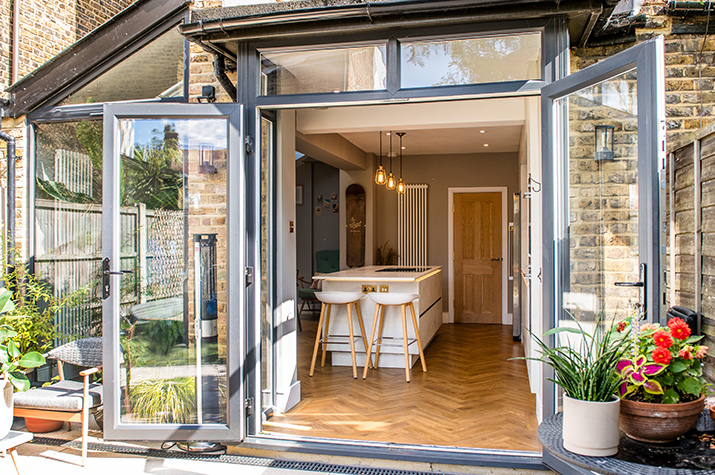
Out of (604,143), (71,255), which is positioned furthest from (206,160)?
(604,143)

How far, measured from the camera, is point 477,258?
8945mm

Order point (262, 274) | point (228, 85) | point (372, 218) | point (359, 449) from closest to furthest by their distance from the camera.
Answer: point (359, 449), point (228, 85), point (262, 274), point (372, 218)

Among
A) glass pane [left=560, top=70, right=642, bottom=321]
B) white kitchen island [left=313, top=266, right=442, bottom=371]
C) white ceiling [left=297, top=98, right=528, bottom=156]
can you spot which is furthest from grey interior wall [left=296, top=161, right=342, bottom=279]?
glass pane [left=560, top=70, right=642, bottom=321]

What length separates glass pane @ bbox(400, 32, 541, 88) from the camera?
3.06 meters

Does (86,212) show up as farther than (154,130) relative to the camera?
Yes

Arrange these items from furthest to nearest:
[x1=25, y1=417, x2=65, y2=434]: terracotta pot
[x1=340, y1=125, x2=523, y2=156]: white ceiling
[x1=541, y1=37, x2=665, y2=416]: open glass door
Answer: [x1=340, y1=125, x2=523, y2=156]: white ceiling, [x1=25, y1=417, x2=65, y2=434]: terracotta pot, [x1=541, y1=37, x2=665, y2=416]: open glass door

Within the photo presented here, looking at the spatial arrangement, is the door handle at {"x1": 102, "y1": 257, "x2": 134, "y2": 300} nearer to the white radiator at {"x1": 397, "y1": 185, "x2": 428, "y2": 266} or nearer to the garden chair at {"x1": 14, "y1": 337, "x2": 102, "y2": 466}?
the garden chair at {"x1": 14, "y1": 337, "x2": 102, "y2": 466}

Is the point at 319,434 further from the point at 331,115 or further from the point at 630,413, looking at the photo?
the point at 331,115

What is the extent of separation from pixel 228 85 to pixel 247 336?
1.63 m

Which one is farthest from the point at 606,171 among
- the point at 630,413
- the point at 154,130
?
the point at 154,130

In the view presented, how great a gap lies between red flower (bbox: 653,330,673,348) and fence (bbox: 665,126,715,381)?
1.24 metres

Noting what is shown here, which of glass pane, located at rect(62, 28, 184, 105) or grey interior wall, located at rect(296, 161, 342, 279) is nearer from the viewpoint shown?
glass pane, located at rect(62, 28, 184, 105)

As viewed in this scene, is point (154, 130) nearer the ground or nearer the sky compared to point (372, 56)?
nearer the ground

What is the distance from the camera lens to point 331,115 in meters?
5.98
